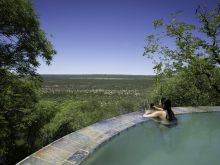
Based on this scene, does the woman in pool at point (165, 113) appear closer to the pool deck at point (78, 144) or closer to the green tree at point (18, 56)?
the pool deck at point (78, 144)

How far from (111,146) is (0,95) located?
6.54 metres

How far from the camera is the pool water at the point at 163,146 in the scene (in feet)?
16.4

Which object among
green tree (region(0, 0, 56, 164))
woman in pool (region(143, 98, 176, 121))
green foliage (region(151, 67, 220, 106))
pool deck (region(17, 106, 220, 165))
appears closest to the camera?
pool deck (region(17, 106, 220, 165))

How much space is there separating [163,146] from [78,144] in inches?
85.9

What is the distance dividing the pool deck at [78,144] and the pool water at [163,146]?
0.17 meters

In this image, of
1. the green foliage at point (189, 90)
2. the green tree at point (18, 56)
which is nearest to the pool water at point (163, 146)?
the green tree at point (18, 56)

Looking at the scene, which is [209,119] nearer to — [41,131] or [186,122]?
[186,122]

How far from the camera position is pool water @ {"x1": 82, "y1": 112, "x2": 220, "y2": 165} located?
4988 mm

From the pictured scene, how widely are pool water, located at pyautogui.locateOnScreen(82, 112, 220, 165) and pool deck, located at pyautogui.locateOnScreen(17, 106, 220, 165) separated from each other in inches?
6.7

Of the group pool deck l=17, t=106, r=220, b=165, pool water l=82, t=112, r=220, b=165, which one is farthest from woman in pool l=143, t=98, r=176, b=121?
pool deck l=17, t=106, r=220, b=165

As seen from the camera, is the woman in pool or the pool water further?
the woman in pool

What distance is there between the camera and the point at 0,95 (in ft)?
33.3

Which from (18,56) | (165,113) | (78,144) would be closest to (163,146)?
(78,144)

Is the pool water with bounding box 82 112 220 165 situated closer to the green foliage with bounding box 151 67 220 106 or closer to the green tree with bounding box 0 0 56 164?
the green tree with bounding box 0 0 56 164
